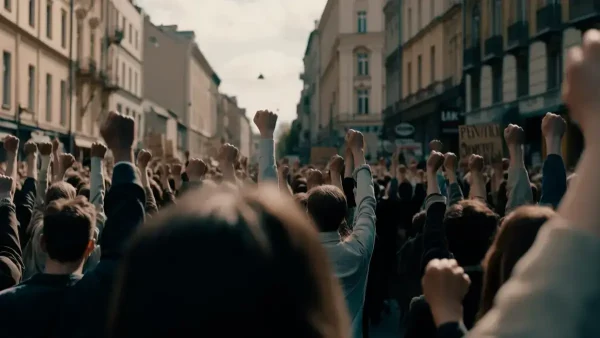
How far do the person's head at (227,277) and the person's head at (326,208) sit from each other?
3226 mm

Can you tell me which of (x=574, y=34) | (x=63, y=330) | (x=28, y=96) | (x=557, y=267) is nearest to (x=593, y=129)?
(x=557, y=267)

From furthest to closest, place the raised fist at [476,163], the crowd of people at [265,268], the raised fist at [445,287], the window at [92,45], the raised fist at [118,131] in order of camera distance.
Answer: the window at [92,45] → the raised fist at [476,163] → the raised fist at [118,131] → the raised fist at [445,287] → the crowd of people at [265,268]

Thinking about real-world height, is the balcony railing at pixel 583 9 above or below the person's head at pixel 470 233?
above

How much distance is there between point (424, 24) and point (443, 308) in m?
43.8

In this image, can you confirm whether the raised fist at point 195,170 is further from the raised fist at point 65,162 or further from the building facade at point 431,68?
the building facade at point 431,68

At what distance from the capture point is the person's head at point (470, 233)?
361cm

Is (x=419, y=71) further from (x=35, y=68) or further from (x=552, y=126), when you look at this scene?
(x=552, y=126)

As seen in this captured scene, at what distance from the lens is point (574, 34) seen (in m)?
24.1

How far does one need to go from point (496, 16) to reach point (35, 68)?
18743mm

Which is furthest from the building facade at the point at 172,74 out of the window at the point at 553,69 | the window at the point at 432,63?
the window at the point at 553,69

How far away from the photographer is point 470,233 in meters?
3.62

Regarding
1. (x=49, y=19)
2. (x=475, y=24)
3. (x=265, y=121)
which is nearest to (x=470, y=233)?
(x=265, y=121)

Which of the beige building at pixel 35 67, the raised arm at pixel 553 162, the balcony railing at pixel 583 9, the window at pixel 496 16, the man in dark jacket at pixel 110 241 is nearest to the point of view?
the man in dark jacket at pixel 110 241

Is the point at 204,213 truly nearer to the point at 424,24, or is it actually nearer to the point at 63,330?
the point at 63,330
